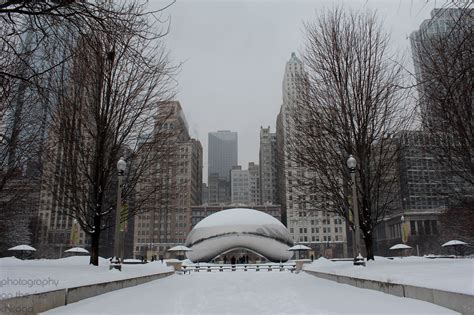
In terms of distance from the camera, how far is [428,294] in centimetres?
730

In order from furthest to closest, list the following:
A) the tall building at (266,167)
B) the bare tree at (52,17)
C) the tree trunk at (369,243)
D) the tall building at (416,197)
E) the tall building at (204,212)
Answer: the tall building at (266,167), the tall building at (204,212), the tall building at (416,197), the tree trunk at (369,243), the bare tree at (52,17)

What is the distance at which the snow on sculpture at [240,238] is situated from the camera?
6456cm

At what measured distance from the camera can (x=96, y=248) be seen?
1673 cm

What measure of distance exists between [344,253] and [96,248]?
408 feet

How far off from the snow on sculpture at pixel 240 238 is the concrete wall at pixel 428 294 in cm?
5327

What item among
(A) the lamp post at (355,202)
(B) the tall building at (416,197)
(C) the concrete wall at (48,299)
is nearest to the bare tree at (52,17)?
(C) the concrete wall at (48,299)

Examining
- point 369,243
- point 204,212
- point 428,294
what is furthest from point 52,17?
point 204,212

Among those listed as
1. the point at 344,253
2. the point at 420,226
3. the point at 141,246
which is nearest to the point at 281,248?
the point at 420,226

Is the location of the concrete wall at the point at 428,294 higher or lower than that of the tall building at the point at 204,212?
lower

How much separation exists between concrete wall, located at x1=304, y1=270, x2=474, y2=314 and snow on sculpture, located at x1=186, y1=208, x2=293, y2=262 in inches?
2097

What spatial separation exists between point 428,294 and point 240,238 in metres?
58.4

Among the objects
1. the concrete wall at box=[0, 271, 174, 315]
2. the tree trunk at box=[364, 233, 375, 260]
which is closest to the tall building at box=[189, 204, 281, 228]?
the tree trunk at box=[364, 233, 375, 260]

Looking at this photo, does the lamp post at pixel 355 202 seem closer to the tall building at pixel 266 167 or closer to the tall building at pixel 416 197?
the tall building at pixel 416 197

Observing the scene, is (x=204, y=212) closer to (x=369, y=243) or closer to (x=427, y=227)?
(x=427, y=227)
